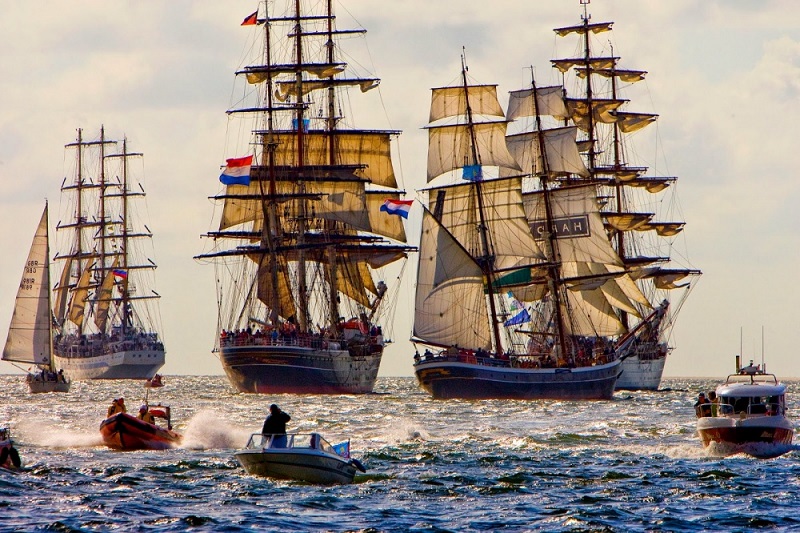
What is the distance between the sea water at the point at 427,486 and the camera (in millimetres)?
36156

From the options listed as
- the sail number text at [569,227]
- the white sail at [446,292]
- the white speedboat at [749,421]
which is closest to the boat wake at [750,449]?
the white speedboat at [749,421]

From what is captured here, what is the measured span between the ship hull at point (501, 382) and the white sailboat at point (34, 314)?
108ft

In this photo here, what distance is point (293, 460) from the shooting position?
42.0 metres

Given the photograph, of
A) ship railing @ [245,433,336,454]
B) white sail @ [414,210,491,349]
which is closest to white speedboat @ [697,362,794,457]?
ship railing @ [245,433,336,454]

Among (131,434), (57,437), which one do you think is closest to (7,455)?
(131,434)

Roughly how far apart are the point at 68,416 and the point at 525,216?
138ft

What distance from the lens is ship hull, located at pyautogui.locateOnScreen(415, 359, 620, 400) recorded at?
349 feet

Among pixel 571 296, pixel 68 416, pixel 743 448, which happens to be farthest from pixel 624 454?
pixel 571 296

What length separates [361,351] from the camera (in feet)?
427

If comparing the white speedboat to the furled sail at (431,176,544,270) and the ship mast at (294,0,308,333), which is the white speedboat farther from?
the ship mast at (294,0,308,333)

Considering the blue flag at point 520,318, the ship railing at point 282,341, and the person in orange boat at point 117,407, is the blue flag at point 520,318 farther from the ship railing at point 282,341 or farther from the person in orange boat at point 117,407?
the person in orange boat at point 117,407

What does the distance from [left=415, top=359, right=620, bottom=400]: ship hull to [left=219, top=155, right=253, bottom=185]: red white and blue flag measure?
19.2 meters

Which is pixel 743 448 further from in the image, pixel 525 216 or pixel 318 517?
pixel 525 216

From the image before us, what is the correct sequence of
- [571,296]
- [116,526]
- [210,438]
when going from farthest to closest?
1. [571,296]
2. [210,438]
3. [116,526]
